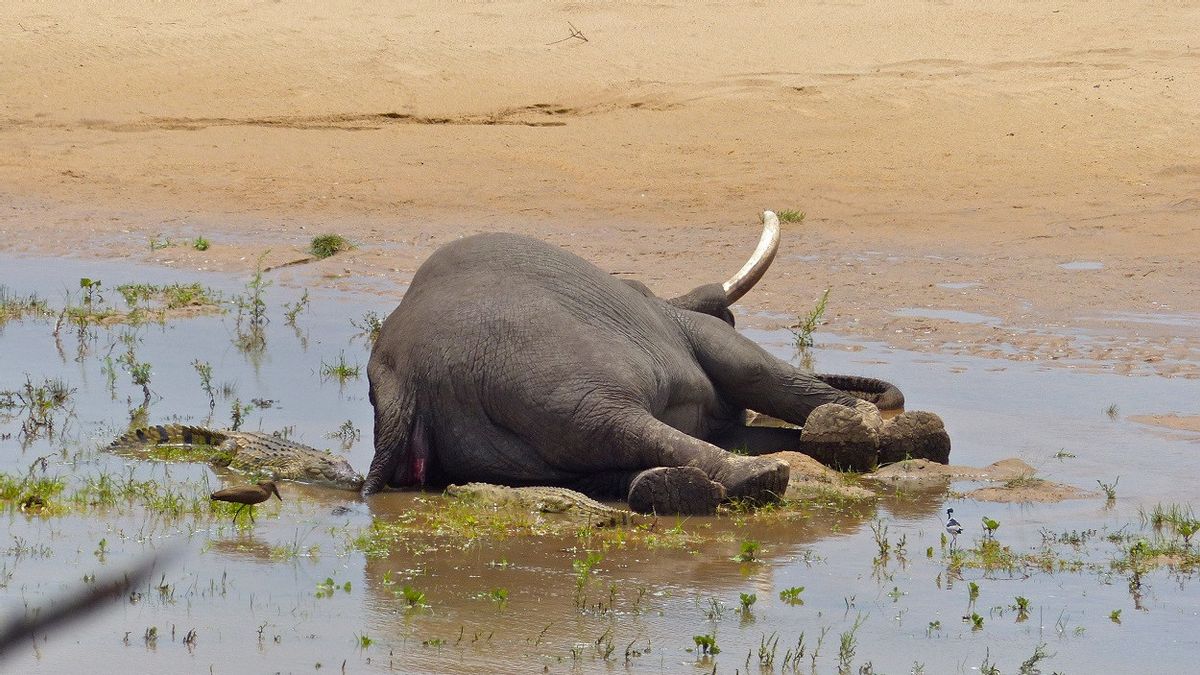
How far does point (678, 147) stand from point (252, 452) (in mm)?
10931

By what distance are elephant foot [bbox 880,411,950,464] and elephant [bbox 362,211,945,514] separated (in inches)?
41.0

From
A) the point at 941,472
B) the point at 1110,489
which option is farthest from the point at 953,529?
the point at 941,472

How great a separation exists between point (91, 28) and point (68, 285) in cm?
1036

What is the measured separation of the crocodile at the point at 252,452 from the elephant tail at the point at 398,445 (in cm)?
14

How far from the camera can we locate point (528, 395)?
6672 millimetres

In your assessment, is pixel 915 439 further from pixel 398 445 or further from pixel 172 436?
pixel 172 436

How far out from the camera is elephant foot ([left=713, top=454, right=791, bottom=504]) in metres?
6.49

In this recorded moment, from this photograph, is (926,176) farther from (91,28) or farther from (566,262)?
(91,28)

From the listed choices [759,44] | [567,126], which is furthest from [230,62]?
[759,44]


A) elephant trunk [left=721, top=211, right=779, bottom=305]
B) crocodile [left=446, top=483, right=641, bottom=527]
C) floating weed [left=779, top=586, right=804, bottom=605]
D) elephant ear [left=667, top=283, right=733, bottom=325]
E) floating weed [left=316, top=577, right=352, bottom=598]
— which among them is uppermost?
elephant trunk [left=721, top=211, right=779, bottom=305]

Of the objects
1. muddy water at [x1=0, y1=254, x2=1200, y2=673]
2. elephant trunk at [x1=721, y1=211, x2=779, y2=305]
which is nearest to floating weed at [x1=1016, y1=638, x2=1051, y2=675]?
muddy water at [x1=0, y1=254, x2=1200, y2=673]

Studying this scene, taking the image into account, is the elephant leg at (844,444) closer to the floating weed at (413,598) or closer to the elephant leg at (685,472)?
the elephant leg at (685,472)

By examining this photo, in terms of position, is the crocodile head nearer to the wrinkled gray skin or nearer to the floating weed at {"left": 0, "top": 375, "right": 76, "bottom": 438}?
the wrinkled gray skin

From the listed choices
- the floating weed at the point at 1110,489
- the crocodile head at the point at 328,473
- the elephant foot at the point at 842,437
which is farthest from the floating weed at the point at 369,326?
the floating weed at the point at 1110,489
